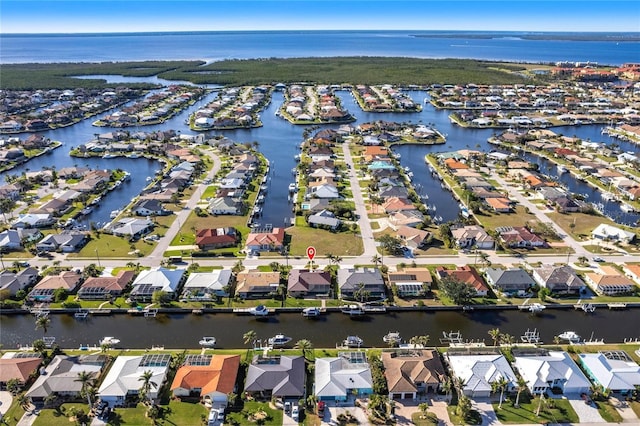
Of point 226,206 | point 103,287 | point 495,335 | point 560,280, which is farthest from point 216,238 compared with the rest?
point 560,280

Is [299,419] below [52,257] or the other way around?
below

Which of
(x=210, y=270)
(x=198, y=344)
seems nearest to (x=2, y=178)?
(x=210, y=270)

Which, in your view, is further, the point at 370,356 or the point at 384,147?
the point at 384,147

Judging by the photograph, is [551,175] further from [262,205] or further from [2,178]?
[2,178]

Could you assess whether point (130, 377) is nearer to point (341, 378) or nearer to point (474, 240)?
point (341, 378)

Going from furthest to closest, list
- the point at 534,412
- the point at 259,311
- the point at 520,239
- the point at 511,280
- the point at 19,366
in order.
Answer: the point at 520,239 < the point at 511,280 < the point at 259,311 < the point at 19,366 < the point at 534,412

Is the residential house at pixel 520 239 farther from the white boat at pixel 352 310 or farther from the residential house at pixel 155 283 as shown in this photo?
the residential house at pixel 155 283

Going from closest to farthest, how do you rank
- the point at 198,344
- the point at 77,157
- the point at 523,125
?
the point at 198,344 → the point at 77,157 → the point at 523,125
